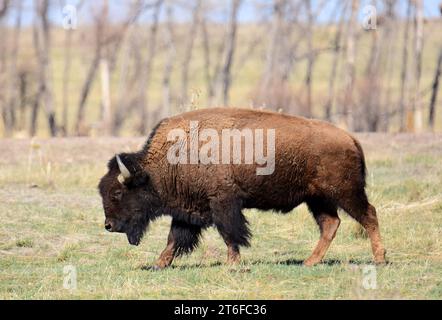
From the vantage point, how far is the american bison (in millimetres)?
10758

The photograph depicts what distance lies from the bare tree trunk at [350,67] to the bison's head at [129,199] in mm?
19887

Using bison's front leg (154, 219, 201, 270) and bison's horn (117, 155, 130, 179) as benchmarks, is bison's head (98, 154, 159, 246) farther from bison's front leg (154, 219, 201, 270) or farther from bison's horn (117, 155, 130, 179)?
bison's front leg (154, 219, 201, 270)

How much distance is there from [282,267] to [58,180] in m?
9.22

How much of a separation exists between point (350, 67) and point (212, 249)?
2008 cm

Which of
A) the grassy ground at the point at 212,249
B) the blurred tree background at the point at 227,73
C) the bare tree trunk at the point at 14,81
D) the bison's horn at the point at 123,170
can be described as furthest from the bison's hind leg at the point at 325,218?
the bare tree trunk at the point at 14,81

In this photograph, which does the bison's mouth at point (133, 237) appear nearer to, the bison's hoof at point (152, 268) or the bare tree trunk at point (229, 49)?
the bison's hoof at point (152, 268)

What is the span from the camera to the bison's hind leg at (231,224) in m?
10.6

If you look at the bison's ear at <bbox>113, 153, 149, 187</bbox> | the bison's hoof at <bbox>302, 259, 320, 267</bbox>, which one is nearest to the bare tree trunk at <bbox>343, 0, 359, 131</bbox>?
the bison's hoof at <bbox>302, 259, 320, 267</bbox>

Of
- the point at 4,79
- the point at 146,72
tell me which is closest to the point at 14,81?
the point at 4,79

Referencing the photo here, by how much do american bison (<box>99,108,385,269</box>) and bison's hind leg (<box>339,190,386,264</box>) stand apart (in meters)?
0.01

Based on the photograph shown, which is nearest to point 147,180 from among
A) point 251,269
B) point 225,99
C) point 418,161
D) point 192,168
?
point 192,168

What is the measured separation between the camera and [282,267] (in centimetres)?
1024
